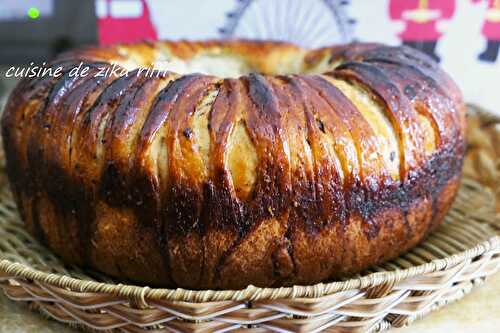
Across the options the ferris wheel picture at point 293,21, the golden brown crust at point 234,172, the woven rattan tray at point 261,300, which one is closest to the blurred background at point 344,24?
the ferris wheel picture at point 293,21

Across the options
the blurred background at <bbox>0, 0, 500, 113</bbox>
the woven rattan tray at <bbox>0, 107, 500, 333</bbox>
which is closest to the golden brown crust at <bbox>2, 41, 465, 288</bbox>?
the woven rattan tray at <bbox>0, 107, 500, 333</bbox>

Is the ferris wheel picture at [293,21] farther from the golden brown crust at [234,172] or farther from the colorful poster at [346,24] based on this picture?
the golden brown crust at [234,172]

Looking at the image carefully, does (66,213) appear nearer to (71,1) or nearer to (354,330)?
(354,330)

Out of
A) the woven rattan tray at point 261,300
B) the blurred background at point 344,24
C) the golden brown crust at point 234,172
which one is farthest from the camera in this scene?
the blurred background at point 344,24

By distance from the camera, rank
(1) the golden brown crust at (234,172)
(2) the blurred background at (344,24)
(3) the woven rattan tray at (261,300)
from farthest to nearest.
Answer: (2) the blurred background at (344,24) → (1) the golden brown crust at (234,172) → (3) the woven rattan tray at (261,300)

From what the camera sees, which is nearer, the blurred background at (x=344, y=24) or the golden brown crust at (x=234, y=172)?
the golden brown crust at (x=234, y=172)

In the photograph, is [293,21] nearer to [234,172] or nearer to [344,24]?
[344,24]

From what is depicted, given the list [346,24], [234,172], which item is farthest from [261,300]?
[346,24]

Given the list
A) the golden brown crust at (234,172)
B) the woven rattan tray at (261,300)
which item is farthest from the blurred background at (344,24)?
the woven rattan tray at (261,300)
